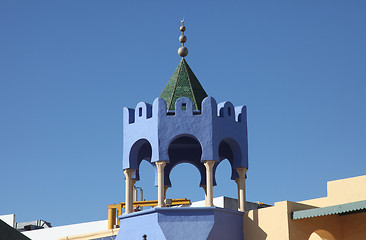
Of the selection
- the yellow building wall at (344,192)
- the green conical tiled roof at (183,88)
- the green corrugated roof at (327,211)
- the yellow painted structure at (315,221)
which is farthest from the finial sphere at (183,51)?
the green corrugated roof at (327,211)

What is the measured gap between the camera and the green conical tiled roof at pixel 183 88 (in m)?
25.2

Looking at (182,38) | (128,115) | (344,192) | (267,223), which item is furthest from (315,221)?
(182,38)

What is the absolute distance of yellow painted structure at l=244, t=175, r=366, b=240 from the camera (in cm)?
2269

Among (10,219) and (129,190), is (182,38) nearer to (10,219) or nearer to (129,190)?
(129,190)

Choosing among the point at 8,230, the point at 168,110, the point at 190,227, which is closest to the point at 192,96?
the point at 168,110

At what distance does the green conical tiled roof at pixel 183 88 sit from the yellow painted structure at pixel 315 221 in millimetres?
4452

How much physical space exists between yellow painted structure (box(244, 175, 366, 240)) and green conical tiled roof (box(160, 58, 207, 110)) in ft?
14.6

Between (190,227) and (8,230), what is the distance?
5812 mm

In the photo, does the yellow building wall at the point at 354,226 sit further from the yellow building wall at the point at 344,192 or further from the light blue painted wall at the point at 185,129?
the light blue painted wall at the point at 185,129

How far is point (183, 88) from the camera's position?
25500mm

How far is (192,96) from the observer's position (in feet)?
82.6

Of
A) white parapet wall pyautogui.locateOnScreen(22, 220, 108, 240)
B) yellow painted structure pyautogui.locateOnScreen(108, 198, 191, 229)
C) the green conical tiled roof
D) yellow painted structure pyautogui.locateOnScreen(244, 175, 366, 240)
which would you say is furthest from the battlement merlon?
white parapet wall pyautogui.locateOnScreen(22, 220, 108, 240)

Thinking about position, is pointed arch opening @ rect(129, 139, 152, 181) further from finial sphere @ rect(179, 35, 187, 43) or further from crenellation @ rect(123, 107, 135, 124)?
finial sphere @ rect(179, 35, 187, 43)

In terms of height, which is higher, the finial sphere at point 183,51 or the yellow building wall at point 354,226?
the finial sphere at point 183,51
